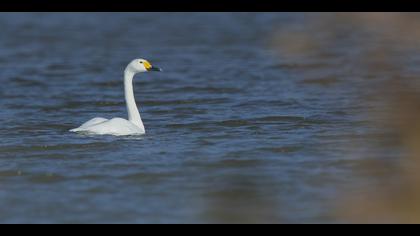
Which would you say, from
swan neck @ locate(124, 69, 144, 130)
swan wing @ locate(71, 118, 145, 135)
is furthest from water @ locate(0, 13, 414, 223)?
swan neck @ locate(124, 69, 144, 130)

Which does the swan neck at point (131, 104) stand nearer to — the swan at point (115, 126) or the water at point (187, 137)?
the swan at point (115, 126)

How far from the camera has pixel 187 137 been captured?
41.8 feet

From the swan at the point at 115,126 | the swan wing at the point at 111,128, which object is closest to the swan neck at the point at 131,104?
the swan at the point at 115,126

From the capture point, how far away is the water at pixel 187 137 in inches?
348

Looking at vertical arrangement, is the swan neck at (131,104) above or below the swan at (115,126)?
above

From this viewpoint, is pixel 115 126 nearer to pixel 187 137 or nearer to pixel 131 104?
pixel 187 137

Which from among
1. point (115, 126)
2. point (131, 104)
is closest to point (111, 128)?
point (115, 126)

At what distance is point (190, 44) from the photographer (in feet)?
85.6

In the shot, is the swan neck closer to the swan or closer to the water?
the swan

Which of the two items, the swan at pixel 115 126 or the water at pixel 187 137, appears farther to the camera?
the swan at pixel 115 126

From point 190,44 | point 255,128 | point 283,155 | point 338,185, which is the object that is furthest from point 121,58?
point 338,185

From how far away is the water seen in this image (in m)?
8.83

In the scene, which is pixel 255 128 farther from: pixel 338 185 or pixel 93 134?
pixel 338 185

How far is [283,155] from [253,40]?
15561mm
